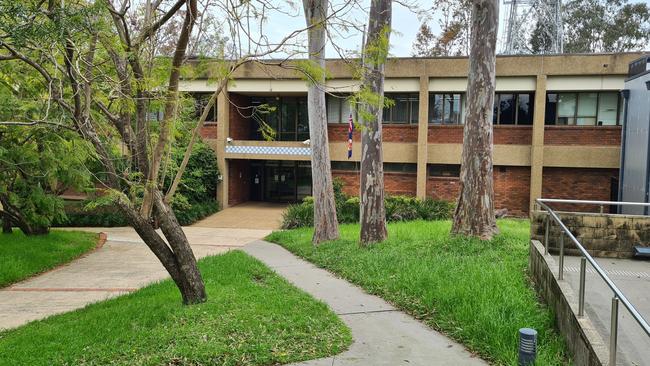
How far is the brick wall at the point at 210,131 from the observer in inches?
986

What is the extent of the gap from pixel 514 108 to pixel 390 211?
834cm

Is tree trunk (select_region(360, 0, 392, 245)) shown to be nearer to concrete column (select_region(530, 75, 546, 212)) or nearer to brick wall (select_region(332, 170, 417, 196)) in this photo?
brick wall (select_region(332, 170, 417, 196))

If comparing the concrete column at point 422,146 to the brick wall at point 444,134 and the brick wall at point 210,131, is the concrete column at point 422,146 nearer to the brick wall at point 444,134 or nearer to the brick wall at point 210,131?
the brick wall at point 444,134

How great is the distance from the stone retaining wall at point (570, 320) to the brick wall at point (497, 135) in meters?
Result: 15.8

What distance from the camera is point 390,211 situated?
1845 cm

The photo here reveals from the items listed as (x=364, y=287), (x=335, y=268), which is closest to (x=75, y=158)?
(x=335, y=268)

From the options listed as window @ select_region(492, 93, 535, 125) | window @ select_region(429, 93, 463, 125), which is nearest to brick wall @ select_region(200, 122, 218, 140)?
window @ select_region(429, 93, 463, 125)

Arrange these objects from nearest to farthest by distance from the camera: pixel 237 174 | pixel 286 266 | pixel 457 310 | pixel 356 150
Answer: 1. pixel 457 310
2. pixel 286 266
3. pixel 356 150
4. pixel 237 174

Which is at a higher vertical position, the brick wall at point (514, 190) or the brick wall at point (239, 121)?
the brick wall at point (239, 121)

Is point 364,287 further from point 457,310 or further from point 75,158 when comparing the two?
point 75,158

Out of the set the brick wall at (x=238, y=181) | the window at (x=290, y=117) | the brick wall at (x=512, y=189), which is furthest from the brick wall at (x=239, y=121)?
the brick wall at (x=512, y=189)

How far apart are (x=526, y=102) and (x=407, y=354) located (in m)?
19.3

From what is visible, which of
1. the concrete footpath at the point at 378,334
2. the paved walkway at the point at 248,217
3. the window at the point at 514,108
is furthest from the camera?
the window at the point at 514,108

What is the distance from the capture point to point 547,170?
72.5 ft
